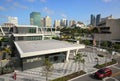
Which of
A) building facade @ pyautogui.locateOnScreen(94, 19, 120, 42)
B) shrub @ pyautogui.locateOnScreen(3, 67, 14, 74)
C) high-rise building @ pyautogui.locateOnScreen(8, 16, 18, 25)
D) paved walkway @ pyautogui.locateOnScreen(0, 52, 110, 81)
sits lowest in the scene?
paved walkway @ pyautogui.locateOnScreen(0, 52, 110, 81)

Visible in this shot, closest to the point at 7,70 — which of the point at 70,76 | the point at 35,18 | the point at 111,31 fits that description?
the point at 70,76

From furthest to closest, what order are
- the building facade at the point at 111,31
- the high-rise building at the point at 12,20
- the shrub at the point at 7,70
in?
1. the high-rise building at the point at 12,20
2. the building facade at the point at 111,31
3. the shrub at the point at 7,70

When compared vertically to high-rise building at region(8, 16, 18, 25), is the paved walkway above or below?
below

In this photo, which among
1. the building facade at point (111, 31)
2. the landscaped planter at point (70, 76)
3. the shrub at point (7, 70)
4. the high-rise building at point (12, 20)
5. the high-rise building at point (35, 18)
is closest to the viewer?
the landscaped planter at point (70, 76)

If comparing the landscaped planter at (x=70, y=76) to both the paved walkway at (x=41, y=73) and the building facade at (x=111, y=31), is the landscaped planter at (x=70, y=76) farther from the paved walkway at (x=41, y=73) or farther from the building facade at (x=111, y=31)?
the building facade at (x=111, y=31)

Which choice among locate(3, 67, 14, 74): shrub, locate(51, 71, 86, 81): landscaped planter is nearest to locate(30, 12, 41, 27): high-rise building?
locate(3, 67, 14, 74): shrub

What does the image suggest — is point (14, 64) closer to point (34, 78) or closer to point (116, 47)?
point (34, 78)

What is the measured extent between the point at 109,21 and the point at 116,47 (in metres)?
24.7

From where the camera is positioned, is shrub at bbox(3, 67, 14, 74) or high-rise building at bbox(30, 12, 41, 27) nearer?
shrub at bbox(3, 67, 14, 74)

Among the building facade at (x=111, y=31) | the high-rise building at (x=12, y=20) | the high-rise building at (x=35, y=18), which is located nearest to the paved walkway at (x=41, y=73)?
the building facade at (x=111, y=31)

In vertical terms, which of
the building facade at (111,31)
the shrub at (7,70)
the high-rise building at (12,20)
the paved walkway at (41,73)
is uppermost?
the high-rise building at (12,20)

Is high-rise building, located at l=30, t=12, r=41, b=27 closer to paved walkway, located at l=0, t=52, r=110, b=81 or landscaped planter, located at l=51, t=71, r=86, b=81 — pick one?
paved walkway, located at l=0, t=52, r=110, b=81

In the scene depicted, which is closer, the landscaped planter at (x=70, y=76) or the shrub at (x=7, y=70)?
the landscaped planter at (x=70, y=76)

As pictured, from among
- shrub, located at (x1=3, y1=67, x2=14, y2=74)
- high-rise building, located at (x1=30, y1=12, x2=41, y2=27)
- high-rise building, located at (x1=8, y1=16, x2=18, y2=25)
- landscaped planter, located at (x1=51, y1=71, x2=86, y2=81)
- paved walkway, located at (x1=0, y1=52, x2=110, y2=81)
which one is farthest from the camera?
high-rise building, located at (x1=30, y1=12, x2=41, y2=27)
